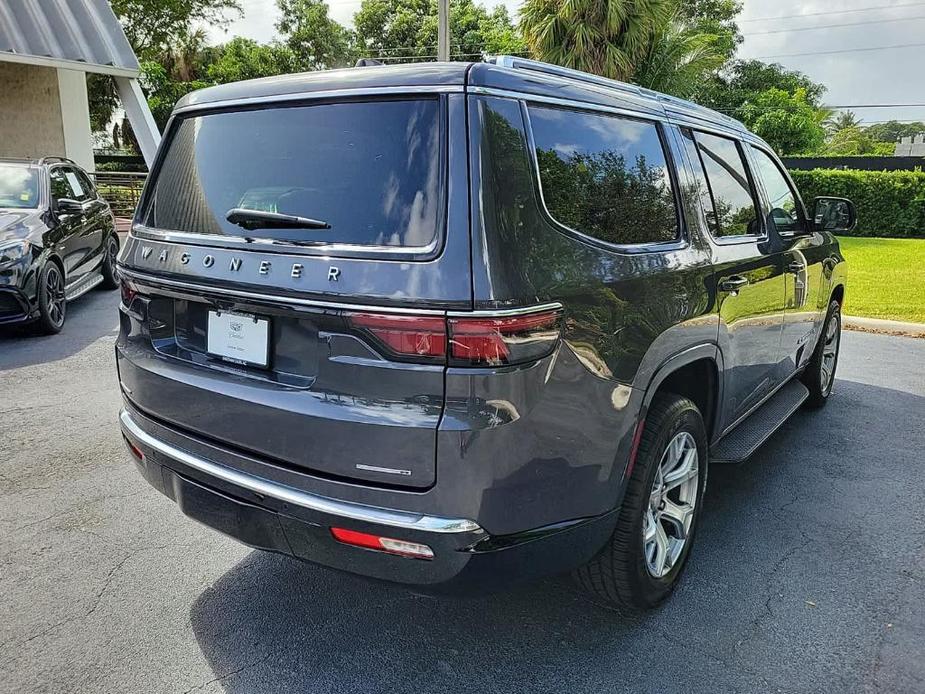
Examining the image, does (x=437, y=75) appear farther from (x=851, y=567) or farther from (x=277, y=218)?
(x=851, y=567)

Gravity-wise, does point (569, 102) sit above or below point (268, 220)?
above

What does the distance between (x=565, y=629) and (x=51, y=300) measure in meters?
6.50

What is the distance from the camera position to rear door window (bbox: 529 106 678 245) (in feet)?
7.45

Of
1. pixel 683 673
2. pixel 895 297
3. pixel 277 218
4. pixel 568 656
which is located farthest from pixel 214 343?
pixel 895 297

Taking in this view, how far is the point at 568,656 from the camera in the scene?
8.41 ft

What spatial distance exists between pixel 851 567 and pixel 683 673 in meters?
1.21

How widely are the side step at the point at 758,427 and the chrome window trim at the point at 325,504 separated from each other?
1.85 meters

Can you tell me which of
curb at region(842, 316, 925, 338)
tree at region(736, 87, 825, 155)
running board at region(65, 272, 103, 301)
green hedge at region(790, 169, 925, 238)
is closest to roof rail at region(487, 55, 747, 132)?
curb at region(842, 316, 925, 338)

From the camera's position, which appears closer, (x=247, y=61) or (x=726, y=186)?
(x=726, y=186)

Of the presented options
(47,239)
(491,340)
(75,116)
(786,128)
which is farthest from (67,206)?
(786,128)

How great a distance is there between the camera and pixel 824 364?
533 centimetres

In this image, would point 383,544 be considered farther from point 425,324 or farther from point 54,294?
point 54,294

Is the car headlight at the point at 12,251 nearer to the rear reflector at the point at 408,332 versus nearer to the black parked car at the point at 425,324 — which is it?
the black parked car at the point at 425,324

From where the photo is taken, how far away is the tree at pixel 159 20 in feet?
94.8
